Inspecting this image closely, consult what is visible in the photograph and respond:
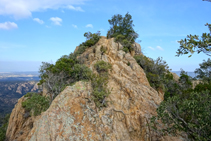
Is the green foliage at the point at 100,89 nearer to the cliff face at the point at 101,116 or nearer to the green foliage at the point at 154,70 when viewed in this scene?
the cliff face at the point at 101,116

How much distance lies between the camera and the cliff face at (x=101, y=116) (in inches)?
472

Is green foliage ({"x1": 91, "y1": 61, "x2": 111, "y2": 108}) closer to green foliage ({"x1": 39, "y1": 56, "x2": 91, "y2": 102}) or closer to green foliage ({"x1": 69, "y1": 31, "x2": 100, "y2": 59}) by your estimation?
green foliage ({"x1": 39, "y1": 56, "x2": 91, "y2": 102})

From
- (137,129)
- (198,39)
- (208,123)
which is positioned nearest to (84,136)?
(137,129)

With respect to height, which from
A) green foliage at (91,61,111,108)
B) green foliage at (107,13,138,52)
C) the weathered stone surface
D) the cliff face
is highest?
green foliage at (107,13,138,52)

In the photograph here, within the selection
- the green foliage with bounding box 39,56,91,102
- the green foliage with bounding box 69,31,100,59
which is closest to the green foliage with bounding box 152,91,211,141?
the green foliage with bounding box 39,56,91,102

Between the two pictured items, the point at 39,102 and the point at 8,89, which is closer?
the point at 39,102

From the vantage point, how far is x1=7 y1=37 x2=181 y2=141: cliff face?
1198cm

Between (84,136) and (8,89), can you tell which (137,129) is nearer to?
(84,136)

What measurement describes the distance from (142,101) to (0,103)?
447ft

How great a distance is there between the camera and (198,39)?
774cm

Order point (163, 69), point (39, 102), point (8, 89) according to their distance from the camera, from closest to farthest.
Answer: point (39, 102) < point (163, 69) < point (8, 89)

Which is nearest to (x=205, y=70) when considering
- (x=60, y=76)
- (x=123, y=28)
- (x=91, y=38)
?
(x=123, y=28)

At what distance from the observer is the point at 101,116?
13.5 meters

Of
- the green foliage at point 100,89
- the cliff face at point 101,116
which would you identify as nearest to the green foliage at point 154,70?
the cliff face at point 101,116
